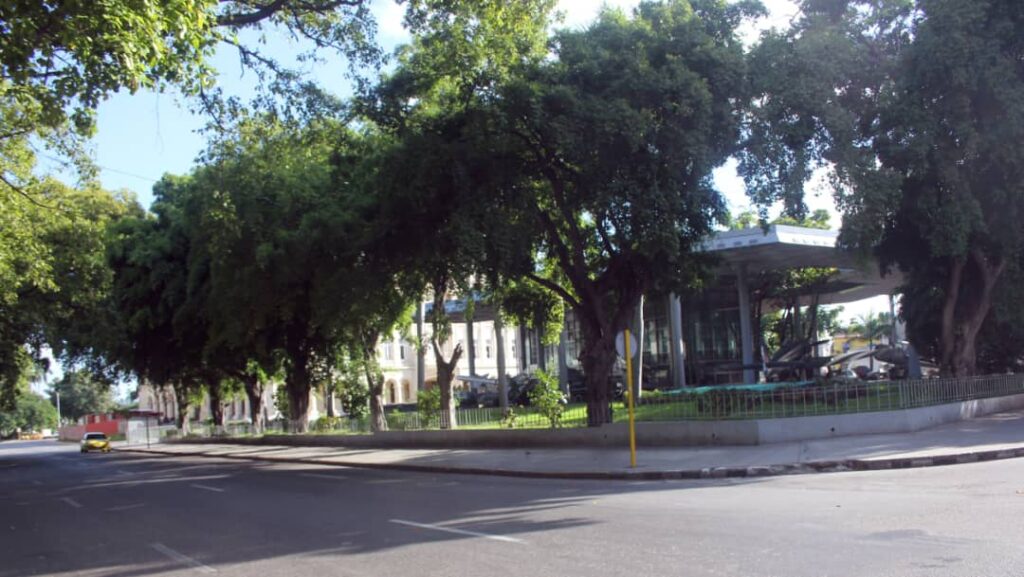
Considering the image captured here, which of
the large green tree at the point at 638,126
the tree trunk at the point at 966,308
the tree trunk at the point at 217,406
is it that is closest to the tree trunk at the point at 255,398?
the tree trunk at the point at 217,406

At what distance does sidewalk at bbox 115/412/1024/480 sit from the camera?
→ 46.1ft

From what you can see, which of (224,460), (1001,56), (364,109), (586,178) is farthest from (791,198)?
(224,460)

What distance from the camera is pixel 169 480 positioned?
21266 mm

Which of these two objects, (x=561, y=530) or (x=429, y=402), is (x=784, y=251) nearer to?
(x=429, y=402)

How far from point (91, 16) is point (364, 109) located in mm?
9811

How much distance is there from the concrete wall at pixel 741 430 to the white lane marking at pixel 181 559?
11.9 m

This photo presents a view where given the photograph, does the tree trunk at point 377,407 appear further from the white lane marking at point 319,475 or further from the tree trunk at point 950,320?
the tree trunk at point 950,320

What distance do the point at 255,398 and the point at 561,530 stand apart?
37.0 meters

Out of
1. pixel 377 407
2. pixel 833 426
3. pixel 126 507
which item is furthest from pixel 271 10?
pixel 377 407

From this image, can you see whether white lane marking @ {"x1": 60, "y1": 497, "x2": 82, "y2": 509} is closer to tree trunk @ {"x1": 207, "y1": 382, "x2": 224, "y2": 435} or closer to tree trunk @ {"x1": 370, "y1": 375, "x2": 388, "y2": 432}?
tree trunk @ {"x1": 370, "y1": 375, "x2": 388, "y2": 432}

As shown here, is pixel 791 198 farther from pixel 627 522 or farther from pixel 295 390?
pixel 295 390

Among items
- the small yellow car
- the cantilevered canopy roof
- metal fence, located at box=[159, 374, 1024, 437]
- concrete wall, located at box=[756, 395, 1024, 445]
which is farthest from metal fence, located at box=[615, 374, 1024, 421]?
the small yellow car

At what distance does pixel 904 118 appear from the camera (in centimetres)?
1942

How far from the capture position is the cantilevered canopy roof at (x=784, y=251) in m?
28.9
